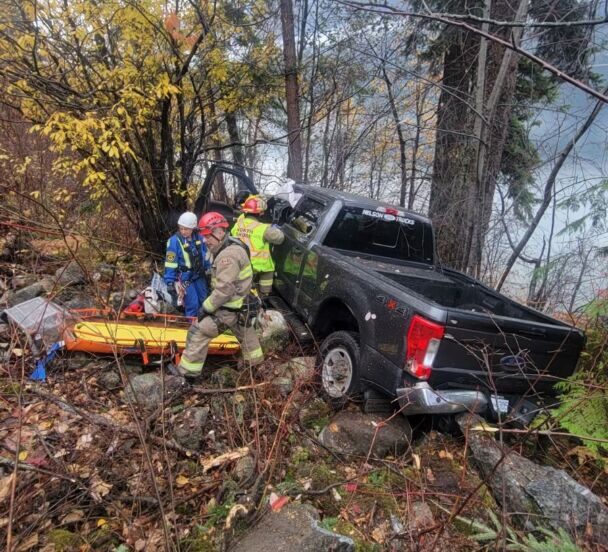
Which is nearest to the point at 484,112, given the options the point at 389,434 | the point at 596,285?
the point at 596,285

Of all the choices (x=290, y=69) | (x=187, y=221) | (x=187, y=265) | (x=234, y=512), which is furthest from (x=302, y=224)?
(x=290, y=69)

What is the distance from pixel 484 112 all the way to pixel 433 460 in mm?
6100

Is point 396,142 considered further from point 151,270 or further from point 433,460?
point 433,460

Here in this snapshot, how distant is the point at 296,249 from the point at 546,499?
140 inches

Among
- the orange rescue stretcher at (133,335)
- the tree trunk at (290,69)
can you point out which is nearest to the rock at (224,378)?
the orange rescue stretcher at (133,335)

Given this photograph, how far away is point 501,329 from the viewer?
3.25 meters

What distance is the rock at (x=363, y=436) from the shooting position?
11.4 feet

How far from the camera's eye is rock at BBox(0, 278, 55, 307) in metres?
5.23

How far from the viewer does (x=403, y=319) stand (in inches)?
129

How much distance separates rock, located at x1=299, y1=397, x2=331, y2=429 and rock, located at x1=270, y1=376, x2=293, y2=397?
0.22 meters

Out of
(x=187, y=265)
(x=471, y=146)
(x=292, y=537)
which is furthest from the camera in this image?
(x=471, y=146)

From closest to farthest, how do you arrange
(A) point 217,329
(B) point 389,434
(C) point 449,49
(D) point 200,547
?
(D) point 200,547 → (B) point 389,434 → (A) point 217,329 → (C) point 449,49

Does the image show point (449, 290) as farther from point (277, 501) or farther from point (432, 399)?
point (277, 501)

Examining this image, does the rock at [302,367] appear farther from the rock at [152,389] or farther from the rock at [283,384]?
the rock at [152,389]
